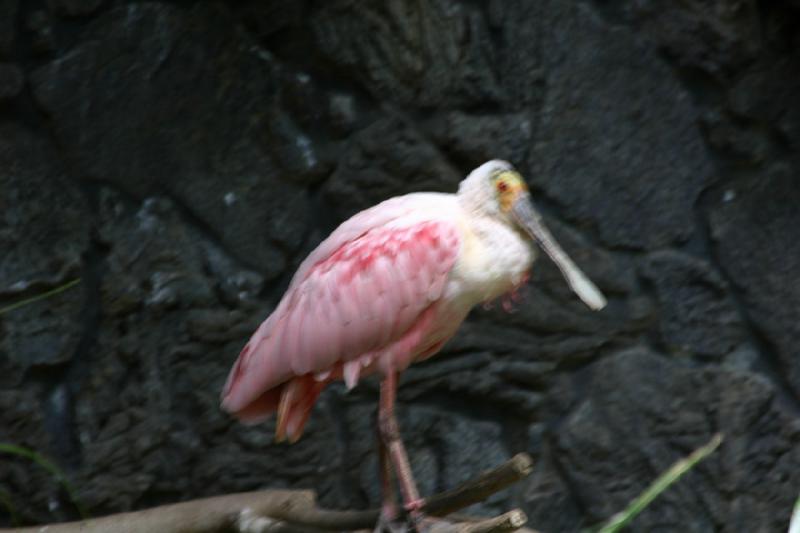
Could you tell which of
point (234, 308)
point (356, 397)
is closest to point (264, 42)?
point (234, 308)

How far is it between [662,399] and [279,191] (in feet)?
4.54

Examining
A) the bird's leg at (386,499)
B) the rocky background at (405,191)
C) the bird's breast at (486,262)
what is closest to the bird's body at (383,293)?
the bird's breast at (486,262)

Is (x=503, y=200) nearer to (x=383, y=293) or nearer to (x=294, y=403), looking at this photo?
(x=383, y=293)

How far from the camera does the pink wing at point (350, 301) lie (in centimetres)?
284

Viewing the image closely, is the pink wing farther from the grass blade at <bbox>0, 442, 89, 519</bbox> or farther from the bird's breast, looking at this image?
the grass blade at <bbox>0, 442, 89, 519</bbox>

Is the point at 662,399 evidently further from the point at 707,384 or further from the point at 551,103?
the point at 551,103

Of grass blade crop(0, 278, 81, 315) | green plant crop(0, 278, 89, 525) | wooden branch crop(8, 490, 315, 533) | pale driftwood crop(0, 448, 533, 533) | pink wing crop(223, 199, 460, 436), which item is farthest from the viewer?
green plant crop(0, 278, 89, 525)

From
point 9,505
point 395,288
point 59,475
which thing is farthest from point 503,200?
point 9,505

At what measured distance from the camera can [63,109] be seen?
3916 millimetres

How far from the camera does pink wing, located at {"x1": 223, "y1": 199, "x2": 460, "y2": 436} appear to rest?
2.84 m

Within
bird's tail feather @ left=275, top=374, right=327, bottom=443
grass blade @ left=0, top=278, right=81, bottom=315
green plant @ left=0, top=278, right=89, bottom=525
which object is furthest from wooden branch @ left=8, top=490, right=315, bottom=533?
grass blade @ left=0, top=278, right=81, bottom=315

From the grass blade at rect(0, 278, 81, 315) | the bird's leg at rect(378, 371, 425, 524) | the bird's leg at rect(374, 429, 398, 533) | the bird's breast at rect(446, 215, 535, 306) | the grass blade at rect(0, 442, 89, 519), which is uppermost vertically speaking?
the grass blade at rect(0, 278, 81, 315)

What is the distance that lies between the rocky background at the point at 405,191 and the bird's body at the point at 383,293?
0.98 m

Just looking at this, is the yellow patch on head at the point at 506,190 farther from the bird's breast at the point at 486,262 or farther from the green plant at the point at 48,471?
→ the green plant at the point at 48,471
